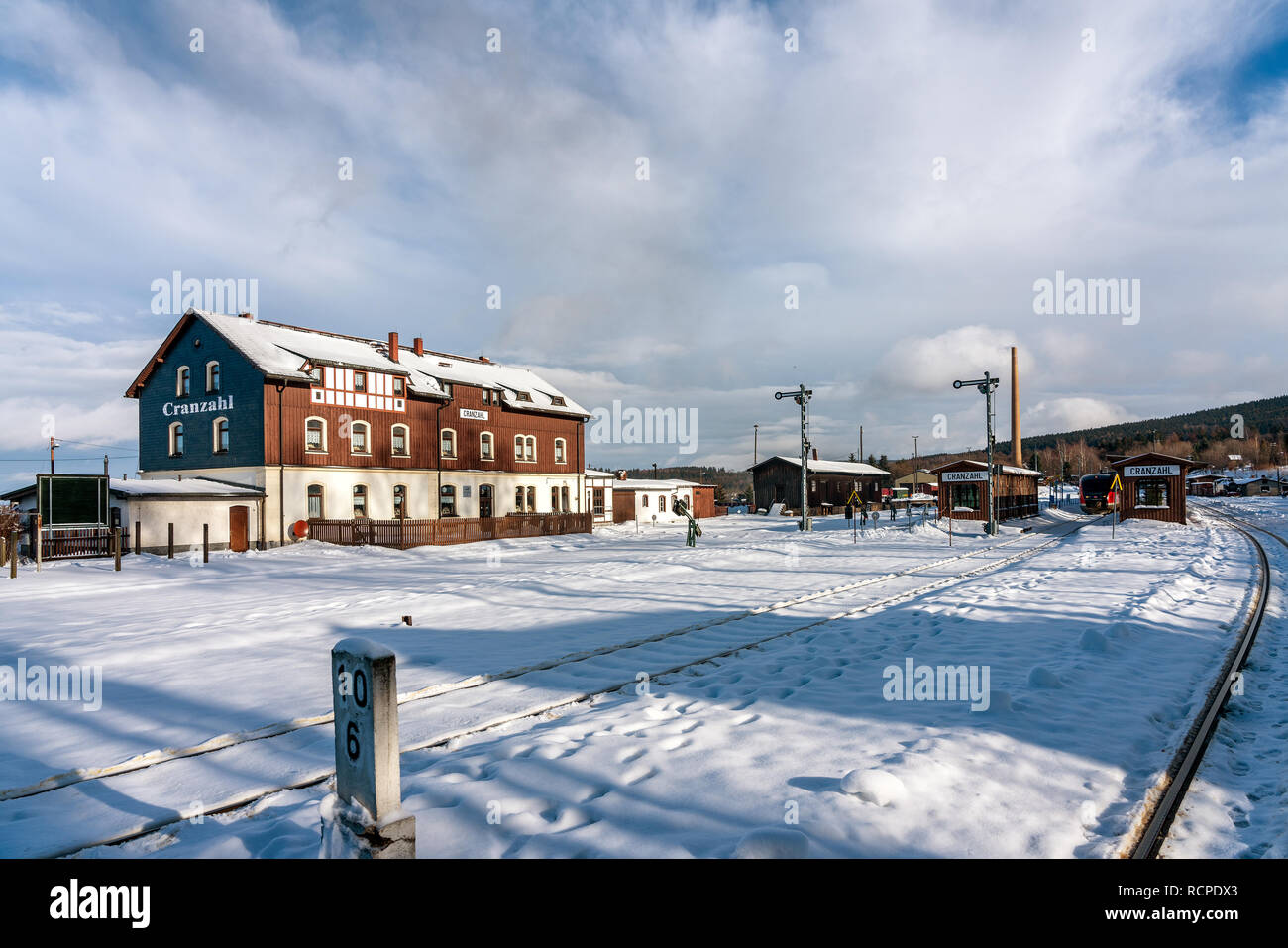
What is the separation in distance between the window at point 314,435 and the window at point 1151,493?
148ft

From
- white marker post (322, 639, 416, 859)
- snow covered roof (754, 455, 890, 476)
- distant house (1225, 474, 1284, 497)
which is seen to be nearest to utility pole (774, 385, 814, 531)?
snow covered roof (754, 455, 890, 476)

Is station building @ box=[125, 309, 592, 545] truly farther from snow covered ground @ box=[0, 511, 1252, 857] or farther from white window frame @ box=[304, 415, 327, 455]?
snow covered ground @ box=[0, 511, 1252, 857]

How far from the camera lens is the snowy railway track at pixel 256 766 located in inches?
170

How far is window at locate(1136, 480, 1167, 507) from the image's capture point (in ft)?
129

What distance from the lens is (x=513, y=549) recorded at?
28.1m

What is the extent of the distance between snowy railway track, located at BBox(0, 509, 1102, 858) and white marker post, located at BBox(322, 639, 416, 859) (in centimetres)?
180

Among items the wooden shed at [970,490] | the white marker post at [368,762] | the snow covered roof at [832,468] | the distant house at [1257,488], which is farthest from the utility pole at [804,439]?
the distant house at [1257,488]

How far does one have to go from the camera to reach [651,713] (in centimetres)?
629

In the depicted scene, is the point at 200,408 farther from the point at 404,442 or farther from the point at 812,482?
the point at 812,482

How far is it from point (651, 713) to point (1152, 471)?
44.3 m

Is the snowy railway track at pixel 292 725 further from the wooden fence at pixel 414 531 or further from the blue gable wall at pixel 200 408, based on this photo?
the blue gable wall at pixel 200 408
